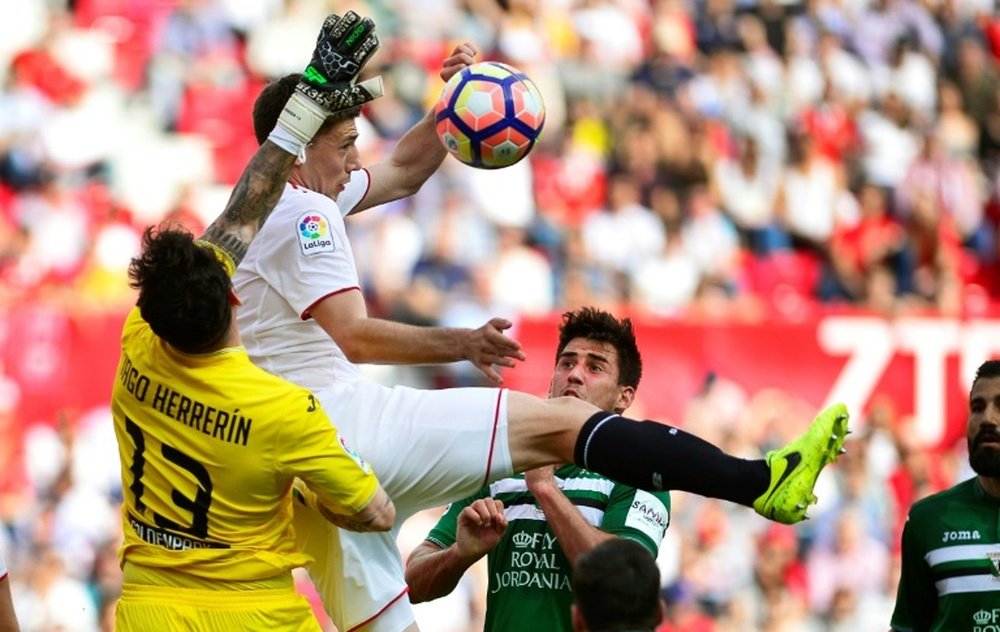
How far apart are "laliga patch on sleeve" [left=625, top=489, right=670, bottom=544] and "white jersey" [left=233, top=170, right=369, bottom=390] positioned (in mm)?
1216

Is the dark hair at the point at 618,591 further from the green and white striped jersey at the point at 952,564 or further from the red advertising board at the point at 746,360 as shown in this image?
the red advertising board at the point at 746,360

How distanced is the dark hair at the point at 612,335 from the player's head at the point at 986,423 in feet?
4.59

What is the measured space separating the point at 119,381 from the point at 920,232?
12181 mm

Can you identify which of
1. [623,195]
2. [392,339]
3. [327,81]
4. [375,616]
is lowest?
[375,616]

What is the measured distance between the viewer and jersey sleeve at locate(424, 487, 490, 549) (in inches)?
289

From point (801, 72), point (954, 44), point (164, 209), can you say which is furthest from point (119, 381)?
point (954, 44)

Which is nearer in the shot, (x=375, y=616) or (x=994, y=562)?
(x=375, y=616)

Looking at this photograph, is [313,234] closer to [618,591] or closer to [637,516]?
[637,516]

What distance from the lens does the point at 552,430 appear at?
638 centimetres

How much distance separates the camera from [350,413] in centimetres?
670

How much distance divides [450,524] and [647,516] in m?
0.94

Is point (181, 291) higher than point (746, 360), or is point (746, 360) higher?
point (746, 360)

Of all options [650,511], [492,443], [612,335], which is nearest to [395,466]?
[492,443]

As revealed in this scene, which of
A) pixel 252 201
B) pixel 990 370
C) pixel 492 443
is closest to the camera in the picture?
pixel 492 443
